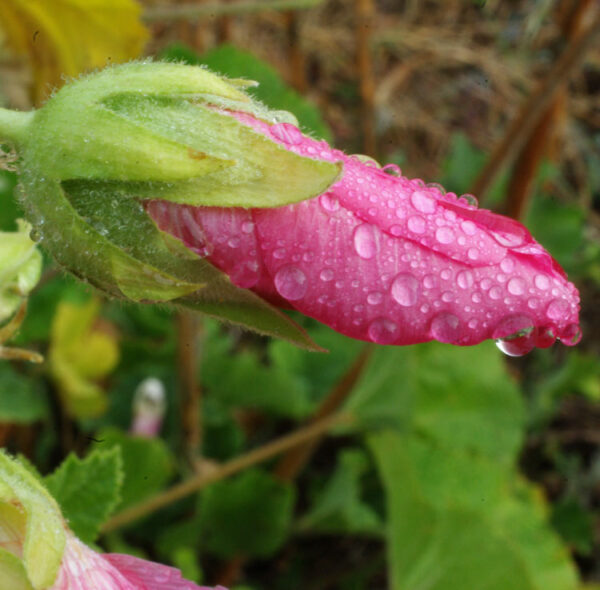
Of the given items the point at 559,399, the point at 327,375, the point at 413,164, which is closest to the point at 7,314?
the point at 327,375

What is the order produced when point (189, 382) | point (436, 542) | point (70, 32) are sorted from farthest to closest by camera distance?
point (189, 382) < point (436, 542) < point (70, 32)

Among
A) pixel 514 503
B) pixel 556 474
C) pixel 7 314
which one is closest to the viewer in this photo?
pixel 7 314

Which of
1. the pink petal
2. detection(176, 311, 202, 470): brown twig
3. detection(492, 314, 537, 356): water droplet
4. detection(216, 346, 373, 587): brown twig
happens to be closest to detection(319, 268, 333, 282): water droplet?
detection(492, 314, 537, 356): water droplet

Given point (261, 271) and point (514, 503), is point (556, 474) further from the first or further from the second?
point (261, 271)

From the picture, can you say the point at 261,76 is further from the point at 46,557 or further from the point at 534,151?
the point at 46,557

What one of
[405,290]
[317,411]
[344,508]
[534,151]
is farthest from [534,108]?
[405,290]

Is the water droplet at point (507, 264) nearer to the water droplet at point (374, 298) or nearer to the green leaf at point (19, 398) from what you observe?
the water droplet at point (374, 298)
